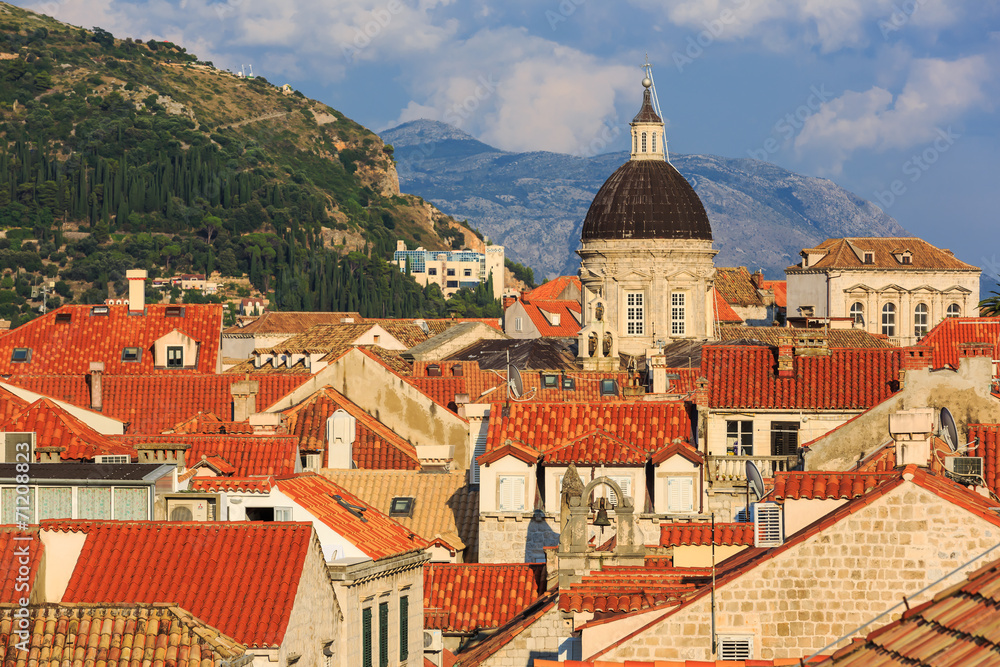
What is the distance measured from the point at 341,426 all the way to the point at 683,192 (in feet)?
177

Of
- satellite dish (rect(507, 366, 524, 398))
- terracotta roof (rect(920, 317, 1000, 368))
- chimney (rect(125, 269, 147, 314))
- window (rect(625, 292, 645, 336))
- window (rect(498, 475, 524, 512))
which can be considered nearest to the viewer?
window (rect(498, 475, 524, 512))

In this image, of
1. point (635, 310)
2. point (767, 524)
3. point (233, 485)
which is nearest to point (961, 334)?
point (635, 310)

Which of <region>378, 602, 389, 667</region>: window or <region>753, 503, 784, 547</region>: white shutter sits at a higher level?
<region>753, 503, 784, 547</region>: white shutter

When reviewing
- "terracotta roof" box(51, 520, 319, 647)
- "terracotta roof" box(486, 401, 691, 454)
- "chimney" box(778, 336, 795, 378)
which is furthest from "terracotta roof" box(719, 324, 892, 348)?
"terracotta roof" box(51, 520, 319, 647)

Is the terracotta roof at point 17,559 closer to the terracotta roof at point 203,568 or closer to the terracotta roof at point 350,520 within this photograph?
the terracotta roof at point 203,568

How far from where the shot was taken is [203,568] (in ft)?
74.0

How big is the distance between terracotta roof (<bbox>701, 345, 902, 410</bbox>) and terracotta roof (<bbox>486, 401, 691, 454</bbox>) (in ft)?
10.6

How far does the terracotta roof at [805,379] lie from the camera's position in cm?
4784

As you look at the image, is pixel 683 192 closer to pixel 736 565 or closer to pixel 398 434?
pixel 398 434

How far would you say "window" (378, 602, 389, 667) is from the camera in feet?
83.1

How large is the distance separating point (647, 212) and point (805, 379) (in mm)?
51444

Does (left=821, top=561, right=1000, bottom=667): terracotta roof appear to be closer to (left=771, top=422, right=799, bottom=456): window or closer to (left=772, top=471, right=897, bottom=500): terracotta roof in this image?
(left=772, top=471, right=897, bottom=500): terracotta roof

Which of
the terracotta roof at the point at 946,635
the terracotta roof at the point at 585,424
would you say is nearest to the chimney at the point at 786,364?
the terracotta roof at the point at 585,424

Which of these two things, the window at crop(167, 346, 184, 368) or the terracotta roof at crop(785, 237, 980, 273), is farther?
the terracotta roof at crop(785, 237, 980, 273)
